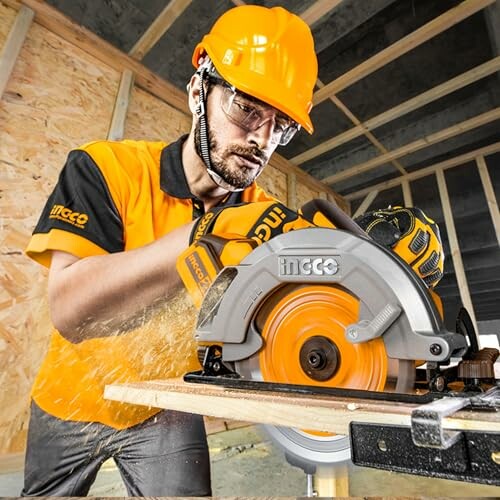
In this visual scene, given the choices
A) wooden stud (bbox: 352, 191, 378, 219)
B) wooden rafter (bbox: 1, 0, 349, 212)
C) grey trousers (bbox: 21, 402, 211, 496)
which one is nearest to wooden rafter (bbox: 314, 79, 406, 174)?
wooden stud (bbox: 352, 191, 378, 219)

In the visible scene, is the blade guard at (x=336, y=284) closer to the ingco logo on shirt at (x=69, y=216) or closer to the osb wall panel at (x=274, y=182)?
the ingco logo on shirt at (x=69, y=216)

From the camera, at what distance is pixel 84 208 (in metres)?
1.17

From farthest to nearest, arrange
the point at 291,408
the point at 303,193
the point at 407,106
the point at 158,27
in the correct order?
the point at 303,193 < the point at 407,106 < the point at 158,27 < the point at 291,408

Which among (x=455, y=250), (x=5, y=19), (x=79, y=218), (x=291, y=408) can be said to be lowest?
(x=291, y=408)

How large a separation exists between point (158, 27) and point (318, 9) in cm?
122

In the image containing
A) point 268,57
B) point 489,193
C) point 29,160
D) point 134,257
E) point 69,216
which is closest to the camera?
point 134,257

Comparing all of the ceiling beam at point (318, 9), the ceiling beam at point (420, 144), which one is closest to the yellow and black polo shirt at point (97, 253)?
the ceiling beam at point (318, 9)

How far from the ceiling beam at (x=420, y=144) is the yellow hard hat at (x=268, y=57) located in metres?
3.14

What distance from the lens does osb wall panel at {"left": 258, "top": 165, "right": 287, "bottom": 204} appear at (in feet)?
13.1

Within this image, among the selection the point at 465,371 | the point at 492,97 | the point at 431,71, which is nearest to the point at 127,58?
the point at 431,71

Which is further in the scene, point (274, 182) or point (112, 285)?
point (274, 182)

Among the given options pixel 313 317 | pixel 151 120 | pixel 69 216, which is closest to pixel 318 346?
pixel 313 317

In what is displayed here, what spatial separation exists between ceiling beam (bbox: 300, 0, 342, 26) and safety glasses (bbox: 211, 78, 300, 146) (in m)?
1.69

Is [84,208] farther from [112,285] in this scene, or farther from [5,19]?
[5,19]
